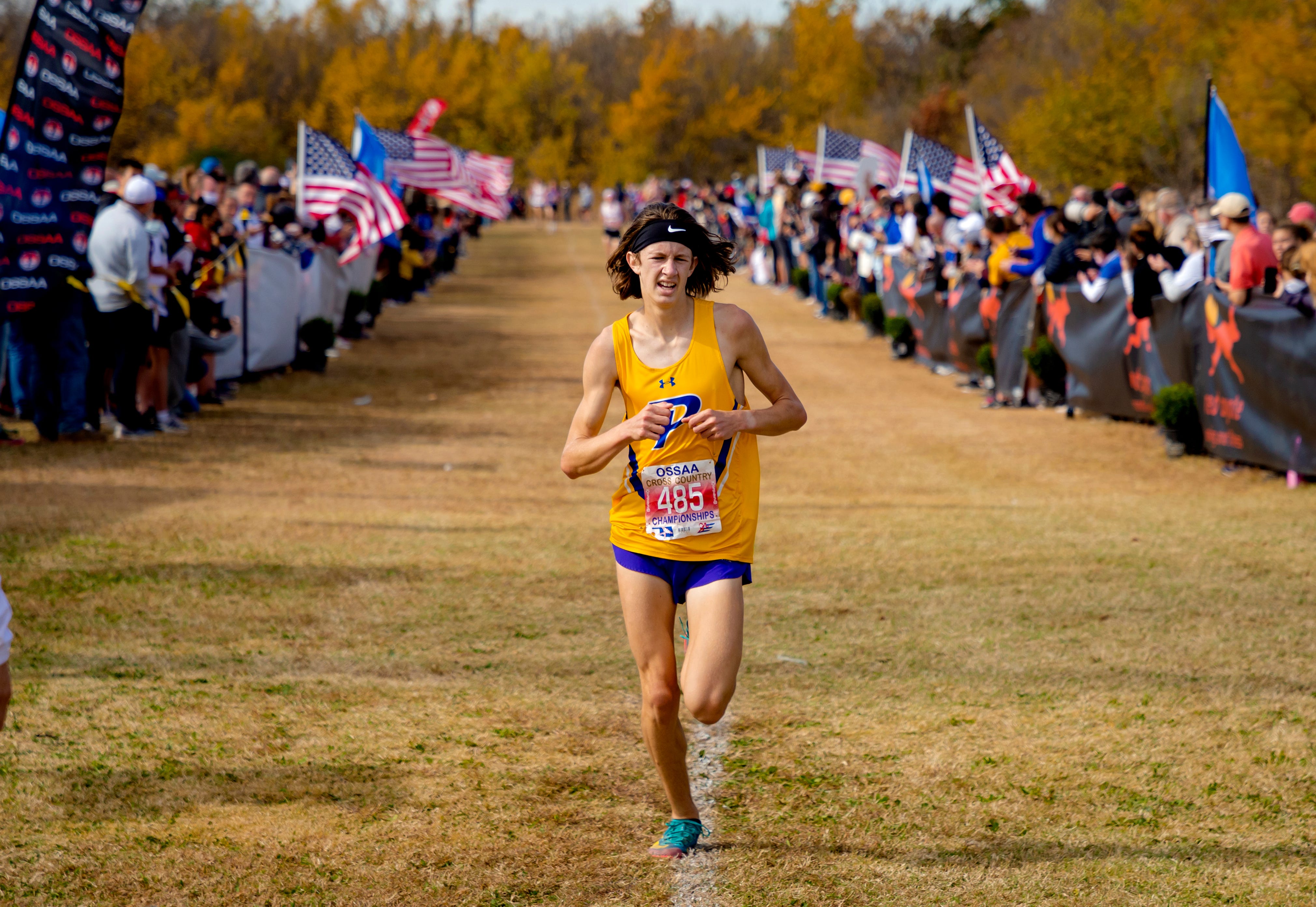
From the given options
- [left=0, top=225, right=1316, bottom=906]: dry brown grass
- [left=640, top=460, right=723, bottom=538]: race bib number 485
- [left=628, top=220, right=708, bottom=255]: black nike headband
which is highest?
[left=628, top=220, right=708, bottom=255]: black nike headband

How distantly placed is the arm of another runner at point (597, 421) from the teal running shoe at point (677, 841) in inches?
45.5

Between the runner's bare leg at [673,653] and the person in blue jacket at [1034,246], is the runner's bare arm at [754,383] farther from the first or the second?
the person in blue jacket at [1034,246]

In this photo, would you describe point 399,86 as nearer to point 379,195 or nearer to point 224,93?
point 224,93

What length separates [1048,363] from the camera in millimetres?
15625

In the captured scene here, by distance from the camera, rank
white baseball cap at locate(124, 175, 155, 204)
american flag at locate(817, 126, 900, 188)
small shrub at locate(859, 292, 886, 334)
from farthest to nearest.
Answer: american flag at locate(817, 126, 900, 188), small shrub at locate(859, 292, 886, 334), white baseball cap at locate(124, 175, 155, 204)

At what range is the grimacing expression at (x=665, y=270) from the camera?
176 inches

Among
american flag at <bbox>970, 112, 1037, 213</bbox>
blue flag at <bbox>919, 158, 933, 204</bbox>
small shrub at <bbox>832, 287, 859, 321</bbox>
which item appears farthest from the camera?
small shrub at <bbox>832, 287, 859, 321</bbox>

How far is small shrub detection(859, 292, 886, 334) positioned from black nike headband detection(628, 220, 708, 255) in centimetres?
1944

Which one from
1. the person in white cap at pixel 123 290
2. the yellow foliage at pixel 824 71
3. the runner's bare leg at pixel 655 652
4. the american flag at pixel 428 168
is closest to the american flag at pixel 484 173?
the american flag at pixel 428 168

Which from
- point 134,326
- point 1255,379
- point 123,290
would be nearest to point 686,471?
point 1255,379

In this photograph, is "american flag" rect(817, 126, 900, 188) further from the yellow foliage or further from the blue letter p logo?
the yellow foliage

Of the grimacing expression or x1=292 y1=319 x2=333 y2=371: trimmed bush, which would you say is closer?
the grimacing expression

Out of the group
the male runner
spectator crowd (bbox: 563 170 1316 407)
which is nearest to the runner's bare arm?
the male runner

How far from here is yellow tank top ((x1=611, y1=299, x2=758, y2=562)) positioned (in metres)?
4.49
